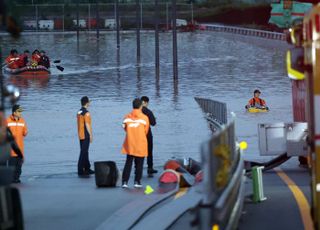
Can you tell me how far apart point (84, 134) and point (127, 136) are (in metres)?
2.35

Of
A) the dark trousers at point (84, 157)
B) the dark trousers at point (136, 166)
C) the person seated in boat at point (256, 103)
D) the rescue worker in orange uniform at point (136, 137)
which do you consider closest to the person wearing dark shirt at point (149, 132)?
the dark trousers at point (84, 157)

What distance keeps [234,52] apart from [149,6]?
62153 mm

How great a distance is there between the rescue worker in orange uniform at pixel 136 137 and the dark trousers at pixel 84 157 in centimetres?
199

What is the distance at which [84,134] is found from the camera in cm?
2136

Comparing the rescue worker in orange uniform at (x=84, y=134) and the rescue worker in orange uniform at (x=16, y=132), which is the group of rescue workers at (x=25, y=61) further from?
the rescue worker in orange uniform at (x=16, y=132)

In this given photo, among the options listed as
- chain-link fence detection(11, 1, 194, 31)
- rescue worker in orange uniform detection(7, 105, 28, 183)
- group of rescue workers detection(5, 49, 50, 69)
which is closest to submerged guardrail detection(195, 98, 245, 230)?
rescue worker in orange uniform detection(7, 105, 28, 183)

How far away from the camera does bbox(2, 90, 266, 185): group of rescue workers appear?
19062 mm

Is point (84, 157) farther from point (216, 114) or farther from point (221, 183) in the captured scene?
point (221, 183)

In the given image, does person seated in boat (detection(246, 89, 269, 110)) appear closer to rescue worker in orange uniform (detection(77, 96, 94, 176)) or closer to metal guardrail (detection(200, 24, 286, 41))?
rescue worker in orange uniform (detection(77, 96, 94, 176))

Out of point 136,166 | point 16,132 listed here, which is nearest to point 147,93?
point 16,132

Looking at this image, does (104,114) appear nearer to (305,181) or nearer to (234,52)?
(305,181)

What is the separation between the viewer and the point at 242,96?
140ft

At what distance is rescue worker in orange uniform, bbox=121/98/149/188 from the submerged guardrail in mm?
4637

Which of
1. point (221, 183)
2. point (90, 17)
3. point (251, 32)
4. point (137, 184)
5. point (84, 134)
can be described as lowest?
point (251, 32)
